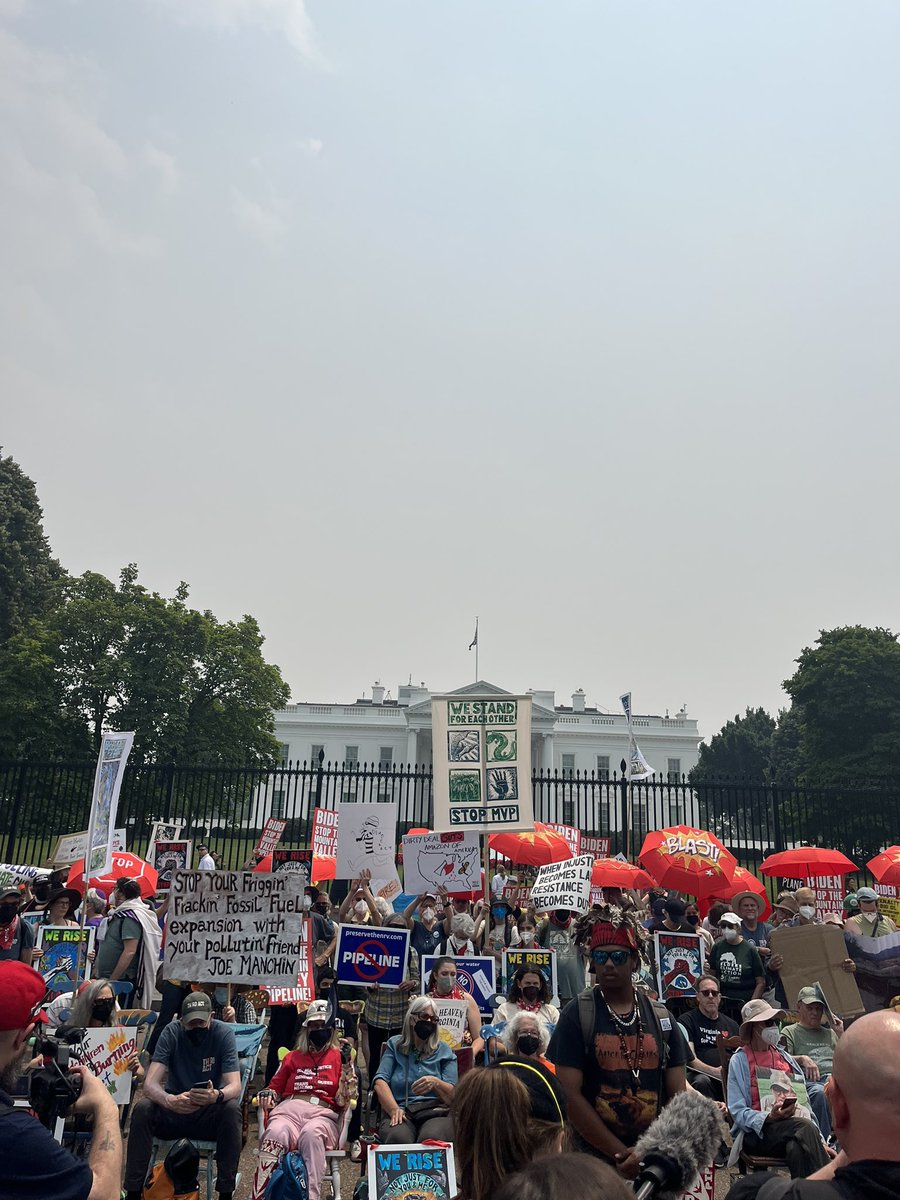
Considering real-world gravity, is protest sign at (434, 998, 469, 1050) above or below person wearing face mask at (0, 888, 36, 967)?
below

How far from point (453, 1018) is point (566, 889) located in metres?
3.42

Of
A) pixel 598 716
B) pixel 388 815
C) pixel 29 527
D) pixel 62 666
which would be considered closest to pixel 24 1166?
pixel 388 815

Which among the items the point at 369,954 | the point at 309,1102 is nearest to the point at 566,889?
the point at 369,954

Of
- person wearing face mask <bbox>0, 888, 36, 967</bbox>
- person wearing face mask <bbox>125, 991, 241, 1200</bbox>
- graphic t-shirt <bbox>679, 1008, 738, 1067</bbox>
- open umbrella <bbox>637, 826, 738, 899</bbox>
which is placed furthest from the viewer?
open umbrella <bbox>637, 826, 738, 899</bbox>

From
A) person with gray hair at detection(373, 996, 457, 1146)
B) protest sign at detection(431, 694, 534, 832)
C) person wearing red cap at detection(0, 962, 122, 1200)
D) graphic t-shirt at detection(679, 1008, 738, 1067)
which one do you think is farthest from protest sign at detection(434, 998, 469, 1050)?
person wearing red cap at detection(0, 962, 122, 1200)

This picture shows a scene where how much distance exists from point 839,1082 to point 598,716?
72.1 meters

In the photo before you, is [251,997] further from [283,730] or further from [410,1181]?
[283,730]

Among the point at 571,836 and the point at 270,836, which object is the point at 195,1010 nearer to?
the point at 270,836

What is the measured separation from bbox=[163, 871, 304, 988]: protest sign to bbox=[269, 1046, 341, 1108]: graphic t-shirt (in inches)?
25.8

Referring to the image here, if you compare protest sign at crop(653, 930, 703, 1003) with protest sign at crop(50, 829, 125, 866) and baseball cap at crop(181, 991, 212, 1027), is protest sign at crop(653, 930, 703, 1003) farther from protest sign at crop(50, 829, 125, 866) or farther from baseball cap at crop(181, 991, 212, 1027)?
protest sign at crop(50, 829, 125, 866)

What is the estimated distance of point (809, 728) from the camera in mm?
44031

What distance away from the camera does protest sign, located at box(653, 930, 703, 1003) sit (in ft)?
31.2

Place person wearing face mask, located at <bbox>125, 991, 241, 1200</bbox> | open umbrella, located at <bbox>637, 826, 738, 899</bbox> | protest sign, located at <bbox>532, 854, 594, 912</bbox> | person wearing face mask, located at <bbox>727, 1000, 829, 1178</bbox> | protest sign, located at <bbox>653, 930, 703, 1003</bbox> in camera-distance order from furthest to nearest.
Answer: open umbrella, located at <bbox>637, 826, 738, 899</bbox> < protest sign, located at <bbox>532, 854, 594, 912</bbox> < protest sign, located at <bbox>653, 930, 703, 1003</bbox> < person wearing face mask, located at <bbox>125, 991, 241, 1200</bbox> < person wearing face mask, located at <bbox>727, 1000, 829, 1178</bbox>

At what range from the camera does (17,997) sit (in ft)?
8.30
